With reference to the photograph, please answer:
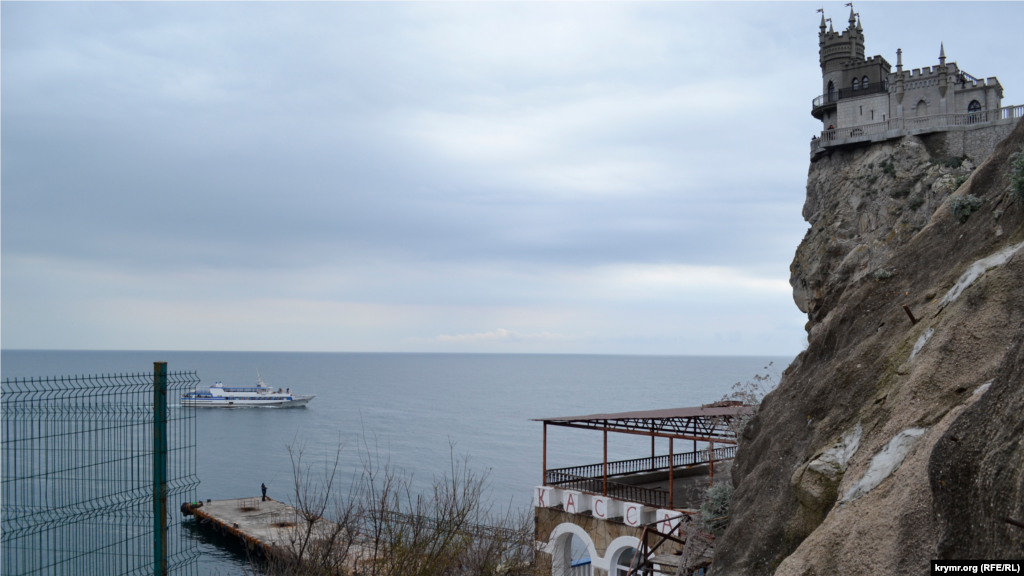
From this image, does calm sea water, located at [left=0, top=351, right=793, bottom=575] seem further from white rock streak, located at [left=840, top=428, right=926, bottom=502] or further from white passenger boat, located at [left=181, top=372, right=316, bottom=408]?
white rock streak, located at [left=840, top=428, right=926, bottom=502]

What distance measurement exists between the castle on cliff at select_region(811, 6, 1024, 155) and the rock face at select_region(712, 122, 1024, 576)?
3791cm

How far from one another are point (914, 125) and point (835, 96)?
10.1 meters

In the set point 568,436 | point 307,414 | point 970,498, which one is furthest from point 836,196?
point 307,414

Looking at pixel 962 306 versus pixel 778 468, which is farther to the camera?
pixel 778 468

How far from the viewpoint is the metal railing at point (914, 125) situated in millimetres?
46844

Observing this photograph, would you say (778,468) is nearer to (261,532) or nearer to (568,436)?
(261,532)

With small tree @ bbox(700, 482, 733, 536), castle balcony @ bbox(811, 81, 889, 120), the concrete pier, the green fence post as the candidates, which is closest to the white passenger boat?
the concrete pier

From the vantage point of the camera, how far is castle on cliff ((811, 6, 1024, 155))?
48.6m

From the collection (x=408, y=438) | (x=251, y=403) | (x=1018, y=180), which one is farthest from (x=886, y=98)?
(x=251, y=403)

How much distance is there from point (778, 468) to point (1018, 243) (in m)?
5.93

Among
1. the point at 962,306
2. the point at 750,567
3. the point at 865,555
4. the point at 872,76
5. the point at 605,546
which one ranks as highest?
the point at 872,76

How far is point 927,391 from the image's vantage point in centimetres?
1074

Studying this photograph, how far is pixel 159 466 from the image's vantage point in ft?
37.3

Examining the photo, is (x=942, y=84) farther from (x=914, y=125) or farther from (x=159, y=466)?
(x=159, y=466)
